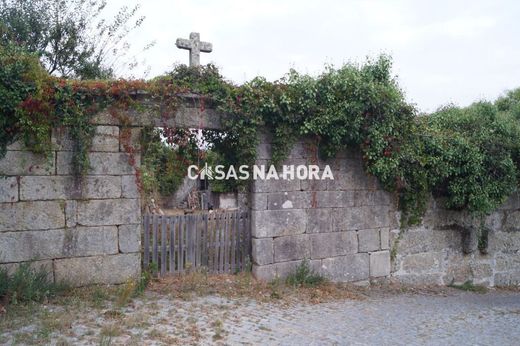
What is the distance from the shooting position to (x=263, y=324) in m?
5.06

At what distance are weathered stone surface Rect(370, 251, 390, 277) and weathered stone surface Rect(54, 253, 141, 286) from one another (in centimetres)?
373

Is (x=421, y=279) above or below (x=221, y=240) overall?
below

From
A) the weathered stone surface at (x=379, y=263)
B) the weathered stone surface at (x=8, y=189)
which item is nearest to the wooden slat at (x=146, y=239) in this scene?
the weathered stone surface at (x=8, y=189)

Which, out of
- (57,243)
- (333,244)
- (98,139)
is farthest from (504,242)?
(57,243)

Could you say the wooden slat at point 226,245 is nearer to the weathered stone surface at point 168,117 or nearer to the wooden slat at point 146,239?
the wooden slat at point 146,239

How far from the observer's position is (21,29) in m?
10.9

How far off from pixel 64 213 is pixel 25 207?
17.5 inches

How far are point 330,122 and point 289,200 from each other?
51.7 inches

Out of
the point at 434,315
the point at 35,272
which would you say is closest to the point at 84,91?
the point at 35,272

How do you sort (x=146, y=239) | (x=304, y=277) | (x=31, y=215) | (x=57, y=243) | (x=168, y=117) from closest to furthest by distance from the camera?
1. (x=31, y=215)
2. (x=57, y=243)
3. (x=168, y=117)
4. (x=146, y=239)
5. (x=304, y=277)

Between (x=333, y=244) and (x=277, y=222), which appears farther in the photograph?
(x=333, y=244)

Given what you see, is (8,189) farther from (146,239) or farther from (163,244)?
(163,244)

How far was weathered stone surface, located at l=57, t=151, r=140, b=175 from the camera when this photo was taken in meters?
5.70

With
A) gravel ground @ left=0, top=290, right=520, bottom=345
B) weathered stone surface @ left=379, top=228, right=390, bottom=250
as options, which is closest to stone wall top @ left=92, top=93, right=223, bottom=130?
gravel ground @ left=0, top=290, right=520, bottom=345
